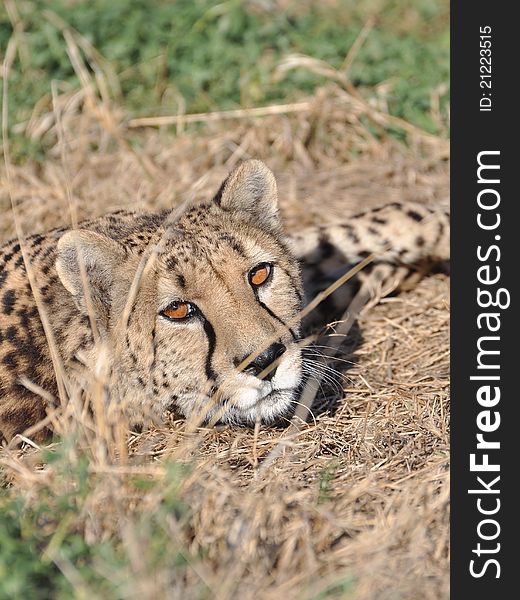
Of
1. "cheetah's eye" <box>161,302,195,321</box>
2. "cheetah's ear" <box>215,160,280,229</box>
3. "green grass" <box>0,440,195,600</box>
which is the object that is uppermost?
"cheetah's ear" <box>215,160,280,229</box>

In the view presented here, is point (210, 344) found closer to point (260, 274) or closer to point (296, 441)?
point (260, 274)

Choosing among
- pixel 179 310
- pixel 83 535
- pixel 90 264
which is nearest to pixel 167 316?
pixel 179 310

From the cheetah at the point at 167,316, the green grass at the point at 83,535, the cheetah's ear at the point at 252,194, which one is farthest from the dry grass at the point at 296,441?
the cheetah's ear at the point at 252,194

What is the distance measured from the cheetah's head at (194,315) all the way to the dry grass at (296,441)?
16 cm

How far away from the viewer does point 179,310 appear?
340cm

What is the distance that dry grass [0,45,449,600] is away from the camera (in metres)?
2.63

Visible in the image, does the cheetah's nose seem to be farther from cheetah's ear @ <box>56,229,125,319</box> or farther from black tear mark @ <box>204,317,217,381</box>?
cheetah's ear @ <box>56,229,125,319</box>

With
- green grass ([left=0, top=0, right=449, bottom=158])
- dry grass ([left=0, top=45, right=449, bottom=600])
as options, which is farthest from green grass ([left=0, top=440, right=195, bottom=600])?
green grass ([left=0, top=0, right=449, bottom=158])

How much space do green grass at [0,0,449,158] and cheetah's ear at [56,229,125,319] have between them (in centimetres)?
270

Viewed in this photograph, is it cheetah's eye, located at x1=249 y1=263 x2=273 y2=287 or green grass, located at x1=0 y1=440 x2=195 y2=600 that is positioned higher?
cheetah's eye, located at x1=249 y1=263 x2=273 y2=287

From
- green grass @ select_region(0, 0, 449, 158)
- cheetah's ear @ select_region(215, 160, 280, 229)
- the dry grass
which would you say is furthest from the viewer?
green grass @ select_region(0, 0, 449, 158)

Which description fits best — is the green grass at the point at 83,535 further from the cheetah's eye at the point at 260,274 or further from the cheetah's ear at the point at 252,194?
the cheetah's ear at the point at 252,194

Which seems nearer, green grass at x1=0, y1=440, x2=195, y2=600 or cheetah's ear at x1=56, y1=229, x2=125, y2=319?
green grass at x1=0, y1=440, x2=195, y2=600

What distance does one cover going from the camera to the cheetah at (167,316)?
3.31 meters
